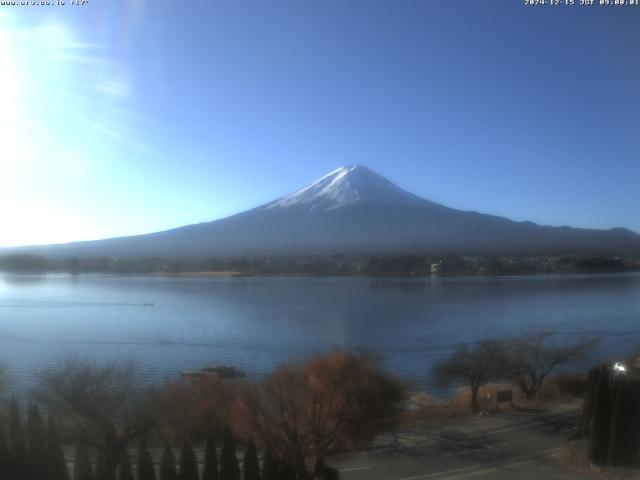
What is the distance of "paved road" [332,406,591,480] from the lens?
511cm

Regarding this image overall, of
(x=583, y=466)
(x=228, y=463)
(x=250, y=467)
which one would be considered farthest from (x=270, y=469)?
(x=583, y=466)

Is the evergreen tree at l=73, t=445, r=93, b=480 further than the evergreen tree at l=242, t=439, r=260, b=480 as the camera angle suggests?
No

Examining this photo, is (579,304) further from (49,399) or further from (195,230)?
(195,230)

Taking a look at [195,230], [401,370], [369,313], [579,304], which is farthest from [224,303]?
[195,230]

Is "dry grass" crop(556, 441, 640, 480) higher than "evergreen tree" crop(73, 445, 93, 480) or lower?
lower

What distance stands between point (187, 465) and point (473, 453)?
2930 mm

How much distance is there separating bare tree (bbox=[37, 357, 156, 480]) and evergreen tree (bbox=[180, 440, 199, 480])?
0.44 meters

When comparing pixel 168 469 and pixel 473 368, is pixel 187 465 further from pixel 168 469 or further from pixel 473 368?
pixel 473 368

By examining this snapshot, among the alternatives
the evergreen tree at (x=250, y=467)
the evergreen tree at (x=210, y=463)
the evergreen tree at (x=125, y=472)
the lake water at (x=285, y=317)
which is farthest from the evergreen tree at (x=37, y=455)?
the lake water at (x=285, y=317)

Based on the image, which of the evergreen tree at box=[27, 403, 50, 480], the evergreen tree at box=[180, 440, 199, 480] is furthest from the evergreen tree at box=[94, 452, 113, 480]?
the evergreen tree at box=[180, 440, 199, 480]

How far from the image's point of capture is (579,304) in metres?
17.4

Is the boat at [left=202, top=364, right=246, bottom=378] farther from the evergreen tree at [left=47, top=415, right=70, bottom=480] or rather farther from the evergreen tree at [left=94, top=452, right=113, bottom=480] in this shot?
the evergreen tree at [left=47, top=415, right=70, bottom=480]

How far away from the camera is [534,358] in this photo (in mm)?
9539

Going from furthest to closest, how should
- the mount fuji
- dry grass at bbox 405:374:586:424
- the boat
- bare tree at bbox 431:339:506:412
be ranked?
the mount fuji, bare tree at bbox 431:339:506:412, dry grass at bbox 405:374:586:424, the boat
